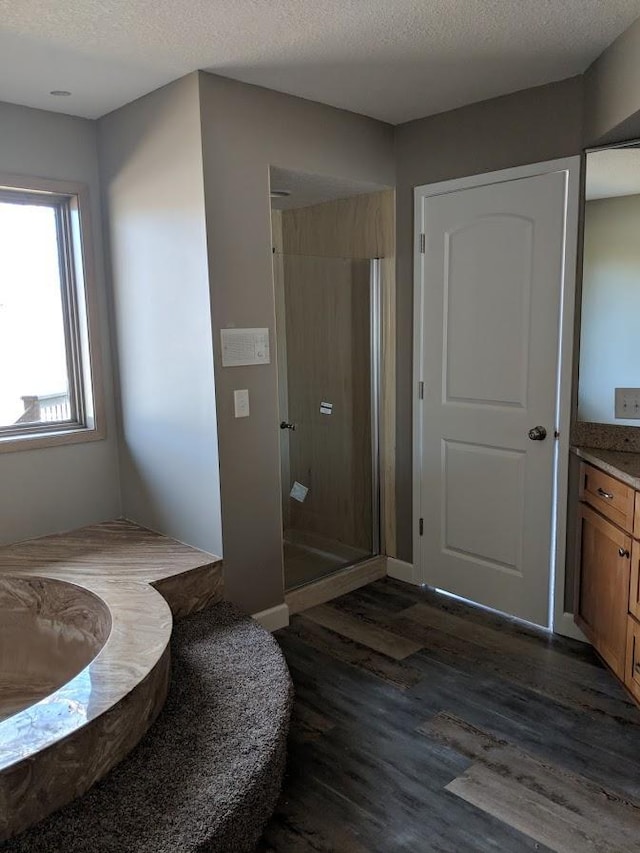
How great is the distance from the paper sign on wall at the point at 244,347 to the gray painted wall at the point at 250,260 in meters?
0.03

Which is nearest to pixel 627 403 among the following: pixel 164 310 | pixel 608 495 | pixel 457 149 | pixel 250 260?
pixel 608 495

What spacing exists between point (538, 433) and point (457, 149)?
4.76 ft

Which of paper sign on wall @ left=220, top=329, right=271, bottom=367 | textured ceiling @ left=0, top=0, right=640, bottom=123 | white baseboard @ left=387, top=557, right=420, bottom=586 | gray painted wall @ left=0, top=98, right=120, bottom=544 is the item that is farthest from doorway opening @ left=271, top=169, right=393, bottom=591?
gray painted wall @ left=0, top=98, right=120, bottom=544

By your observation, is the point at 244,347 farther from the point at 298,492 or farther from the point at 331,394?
the point at 298,492

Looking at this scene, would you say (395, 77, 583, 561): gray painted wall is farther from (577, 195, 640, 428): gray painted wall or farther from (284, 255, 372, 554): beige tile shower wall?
(577, 195, 640, 428): gray painted wall

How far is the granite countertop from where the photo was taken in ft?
8.03

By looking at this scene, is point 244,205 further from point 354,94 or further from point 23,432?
point 23,432

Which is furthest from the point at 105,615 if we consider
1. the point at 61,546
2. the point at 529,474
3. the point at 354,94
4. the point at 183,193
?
the point at 354,94

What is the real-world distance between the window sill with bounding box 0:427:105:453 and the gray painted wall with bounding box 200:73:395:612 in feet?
3.11

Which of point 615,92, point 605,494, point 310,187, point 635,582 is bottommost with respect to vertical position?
point 635,582

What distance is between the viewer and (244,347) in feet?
9.70

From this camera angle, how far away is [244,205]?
2.90 m

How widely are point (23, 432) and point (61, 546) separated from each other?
608 mm

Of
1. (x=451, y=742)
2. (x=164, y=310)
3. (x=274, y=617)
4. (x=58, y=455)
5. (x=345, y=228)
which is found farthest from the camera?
(x=345, y=228)
